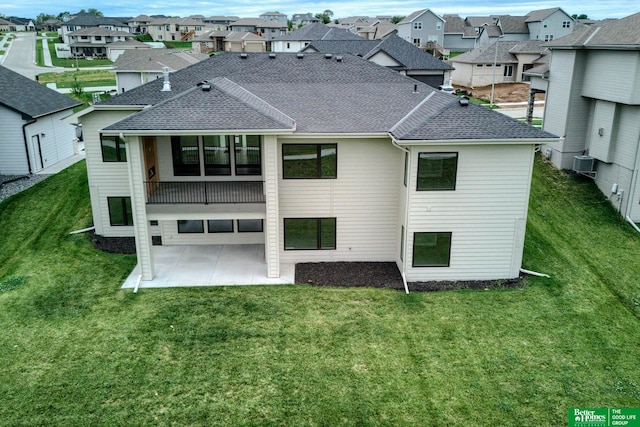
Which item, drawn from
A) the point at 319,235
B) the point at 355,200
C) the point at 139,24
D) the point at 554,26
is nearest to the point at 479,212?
the point at 355,200

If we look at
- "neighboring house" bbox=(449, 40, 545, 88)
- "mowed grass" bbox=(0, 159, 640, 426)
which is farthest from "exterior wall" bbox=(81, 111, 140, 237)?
"neighboring house" bbox=(449, 40, 545, 88)

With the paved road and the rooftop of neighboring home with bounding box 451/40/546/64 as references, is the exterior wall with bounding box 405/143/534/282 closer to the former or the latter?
the rooftop of neighboring home with bounding box 451/40/546/64

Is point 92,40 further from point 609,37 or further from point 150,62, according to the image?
point 609,37

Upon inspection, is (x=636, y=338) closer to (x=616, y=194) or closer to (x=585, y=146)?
(x=616, y=194)

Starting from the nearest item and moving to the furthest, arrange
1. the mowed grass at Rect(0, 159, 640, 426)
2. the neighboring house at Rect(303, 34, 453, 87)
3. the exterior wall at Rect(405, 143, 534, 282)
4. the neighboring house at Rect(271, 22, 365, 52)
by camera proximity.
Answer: the mowed grass at Rect(0, 159, 640, 426)
the exterior wall at Rect(405, 143, 534, 282)
the neighboring house at Rect(303, 34, 453, 87)
the neighboring house at Rect(271, 22, 365, 52)

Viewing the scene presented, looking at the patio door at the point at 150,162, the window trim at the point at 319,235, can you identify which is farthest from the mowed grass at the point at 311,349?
the patio door at the point at 150,162

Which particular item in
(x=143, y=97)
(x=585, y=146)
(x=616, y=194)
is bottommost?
(x=616, y=194)

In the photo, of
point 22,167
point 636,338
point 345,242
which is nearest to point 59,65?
point 22,167
